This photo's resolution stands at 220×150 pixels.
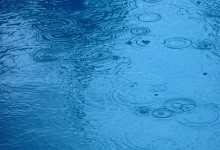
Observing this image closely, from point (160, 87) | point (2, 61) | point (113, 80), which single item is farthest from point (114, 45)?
point (2, 61)

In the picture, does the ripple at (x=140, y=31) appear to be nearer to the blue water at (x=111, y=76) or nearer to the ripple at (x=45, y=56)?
the blue water at (x=111, y=76)

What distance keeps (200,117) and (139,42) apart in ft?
2.07

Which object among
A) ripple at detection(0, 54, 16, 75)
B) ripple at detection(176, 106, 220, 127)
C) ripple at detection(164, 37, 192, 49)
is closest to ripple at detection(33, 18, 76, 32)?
ripple at detection(0, 54, 16, 75)

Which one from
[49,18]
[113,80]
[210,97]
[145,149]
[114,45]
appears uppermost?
[49,18]

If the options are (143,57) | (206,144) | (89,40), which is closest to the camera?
(206,144)

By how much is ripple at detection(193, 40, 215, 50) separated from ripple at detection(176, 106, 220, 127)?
0.45 metres

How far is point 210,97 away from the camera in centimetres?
144

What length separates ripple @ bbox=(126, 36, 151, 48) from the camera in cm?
177

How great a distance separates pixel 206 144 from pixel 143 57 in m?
0.63

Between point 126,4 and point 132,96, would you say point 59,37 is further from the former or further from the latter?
point 132,96

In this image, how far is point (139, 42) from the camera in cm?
179

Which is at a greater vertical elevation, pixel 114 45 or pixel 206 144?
pixel 114 45

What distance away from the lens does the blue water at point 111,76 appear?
135cm

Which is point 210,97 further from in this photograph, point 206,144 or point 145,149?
point 145,149
